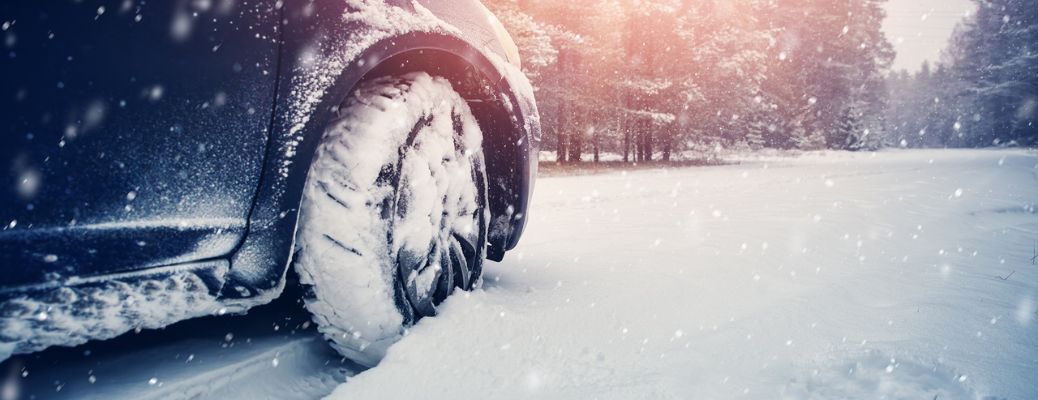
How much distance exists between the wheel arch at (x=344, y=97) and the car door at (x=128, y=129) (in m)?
0.04

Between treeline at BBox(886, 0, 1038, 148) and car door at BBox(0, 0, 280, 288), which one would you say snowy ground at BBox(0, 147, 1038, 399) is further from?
treeline at BBox(886, 0, 1038, 148)

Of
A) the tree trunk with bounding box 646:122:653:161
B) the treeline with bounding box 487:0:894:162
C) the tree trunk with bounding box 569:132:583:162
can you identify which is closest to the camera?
the treeline with bounding box 487:0:894:162

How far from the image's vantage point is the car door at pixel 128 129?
92 centimetres

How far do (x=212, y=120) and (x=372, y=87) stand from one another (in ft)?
1.70

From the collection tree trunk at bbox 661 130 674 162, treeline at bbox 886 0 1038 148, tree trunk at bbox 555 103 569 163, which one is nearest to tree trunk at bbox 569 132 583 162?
tree trunk at bbox 555 103 569 163

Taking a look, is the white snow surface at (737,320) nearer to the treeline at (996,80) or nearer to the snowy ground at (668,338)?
the snowy ground at (668,338)

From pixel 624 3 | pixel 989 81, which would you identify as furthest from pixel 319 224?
pixel 989 81

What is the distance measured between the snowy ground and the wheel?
4.6 inches

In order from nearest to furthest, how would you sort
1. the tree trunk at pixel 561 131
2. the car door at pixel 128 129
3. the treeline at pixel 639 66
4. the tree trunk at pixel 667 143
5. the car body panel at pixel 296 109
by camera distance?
the car door at pixel 128 129, the car body panel at pixel 296 109, the treeline at pixel 639 66, the tree trunk at pixel 561 131, the tree trunk at pixel 667 143

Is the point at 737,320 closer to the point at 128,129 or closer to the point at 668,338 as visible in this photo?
Answer: the point at 668,338

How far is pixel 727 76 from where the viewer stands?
55.9ft

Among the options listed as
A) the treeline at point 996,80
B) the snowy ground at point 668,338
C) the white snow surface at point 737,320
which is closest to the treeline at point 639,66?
the white snow surface at point 737,320

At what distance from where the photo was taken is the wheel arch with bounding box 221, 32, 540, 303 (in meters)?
1.25

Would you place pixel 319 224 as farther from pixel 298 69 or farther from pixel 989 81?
pixel 989 81
